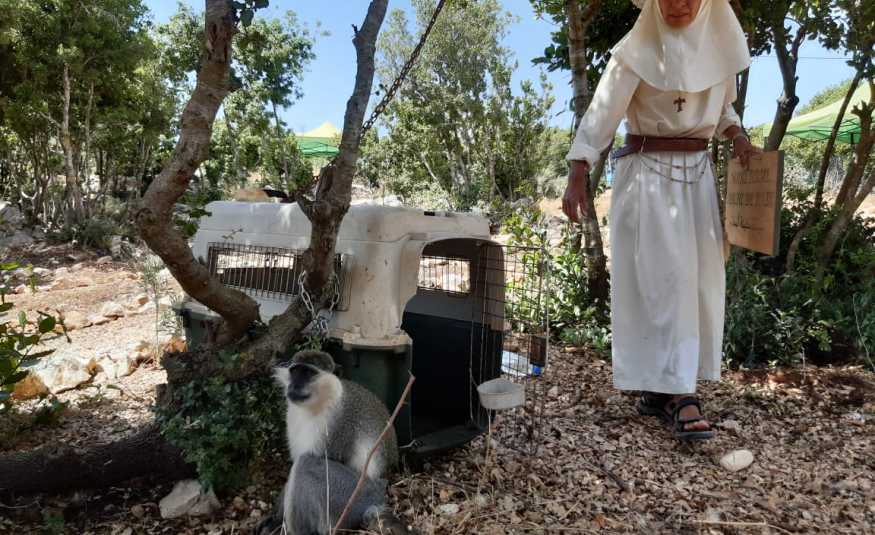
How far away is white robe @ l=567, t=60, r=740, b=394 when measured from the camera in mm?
2932

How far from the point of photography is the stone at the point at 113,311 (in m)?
6.38

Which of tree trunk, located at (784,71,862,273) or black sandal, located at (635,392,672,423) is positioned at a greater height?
tree trunk, located at (784,71,862,273)

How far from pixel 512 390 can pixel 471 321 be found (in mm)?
704

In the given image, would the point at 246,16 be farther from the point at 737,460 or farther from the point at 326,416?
the point at 737,460

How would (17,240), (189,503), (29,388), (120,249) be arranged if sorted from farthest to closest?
(17,240) < (120,249) < (29,388) < (189,503)

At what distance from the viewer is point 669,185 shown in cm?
299

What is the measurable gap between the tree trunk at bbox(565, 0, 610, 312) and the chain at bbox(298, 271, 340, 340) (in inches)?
79.5

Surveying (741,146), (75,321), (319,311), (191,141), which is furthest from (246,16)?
(75,321)

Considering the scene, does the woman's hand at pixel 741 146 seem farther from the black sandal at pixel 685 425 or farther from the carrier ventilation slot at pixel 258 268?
the carrier ventilation slot at pixel 258 268

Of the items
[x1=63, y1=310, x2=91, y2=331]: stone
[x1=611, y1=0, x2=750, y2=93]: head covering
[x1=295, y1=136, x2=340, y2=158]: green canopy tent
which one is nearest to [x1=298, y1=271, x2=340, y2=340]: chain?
[x1=611, y1=0, x2=750, y2=93]: head covering

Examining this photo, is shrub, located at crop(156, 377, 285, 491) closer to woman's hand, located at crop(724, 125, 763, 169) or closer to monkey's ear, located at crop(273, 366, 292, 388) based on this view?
monkey's ear, located at crop(273, 366, 292, 388)

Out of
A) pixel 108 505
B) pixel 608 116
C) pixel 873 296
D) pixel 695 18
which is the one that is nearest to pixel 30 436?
pixel 108 505

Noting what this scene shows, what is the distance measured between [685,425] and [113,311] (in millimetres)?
5925

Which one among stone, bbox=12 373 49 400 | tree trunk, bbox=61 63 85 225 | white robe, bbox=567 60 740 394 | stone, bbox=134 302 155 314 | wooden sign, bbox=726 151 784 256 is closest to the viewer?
wooden sign, bbox=726 151 784 256
